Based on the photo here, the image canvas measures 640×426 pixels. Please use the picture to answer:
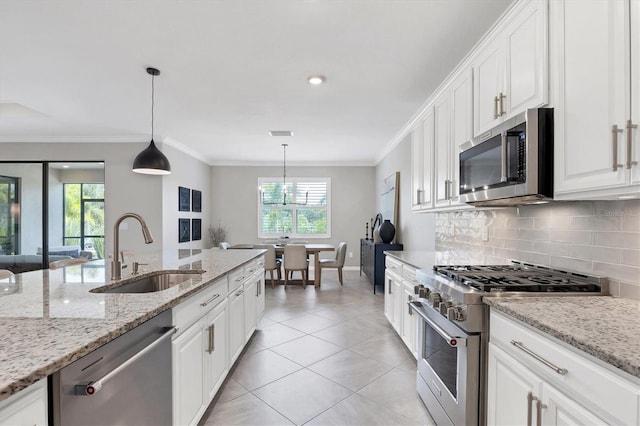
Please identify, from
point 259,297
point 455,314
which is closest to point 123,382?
point 455,314

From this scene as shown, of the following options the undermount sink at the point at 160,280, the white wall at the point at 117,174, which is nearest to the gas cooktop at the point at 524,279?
the undermount sink at the point at 160,280

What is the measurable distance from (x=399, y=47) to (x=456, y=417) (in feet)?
7.96

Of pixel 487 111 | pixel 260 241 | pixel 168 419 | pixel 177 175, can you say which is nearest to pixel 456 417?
pixel 168 419

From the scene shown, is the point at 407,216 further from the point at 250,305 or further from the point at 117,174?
the point at 117,174

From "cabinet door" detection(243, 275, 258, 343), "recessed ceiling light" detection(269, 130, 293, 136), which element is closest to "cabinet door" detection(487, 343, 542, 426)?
"cabinet door" detection(243, 275, 258, 343)

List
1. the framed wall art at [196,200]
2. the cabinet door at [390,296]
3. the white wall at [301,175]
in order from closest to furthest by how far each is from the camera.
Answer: the cabinet door at [390,296] → the framed wall art at [196,200] → the white wall at [301,175]

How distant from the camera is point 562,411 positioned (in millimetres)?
1047

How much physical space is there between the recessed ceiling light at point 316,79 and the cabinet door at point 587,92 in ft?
6.24

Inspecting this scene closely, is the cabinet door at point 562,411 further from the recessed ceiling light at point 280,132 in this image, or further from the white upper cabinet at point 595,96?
the recessed ceiling light at point 280,132

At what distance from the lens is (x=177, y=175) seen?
6102 millimetres

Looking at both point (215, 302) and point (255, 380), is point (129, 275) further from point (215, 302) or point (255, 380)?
point (255, 380)

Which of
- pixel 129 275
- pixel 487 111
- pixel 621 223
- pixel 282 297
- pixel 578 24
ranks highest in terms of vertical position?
pixel 578 24

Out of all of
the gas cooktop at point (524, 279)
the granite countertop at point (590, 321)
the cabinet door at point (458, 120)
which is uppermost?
the cabinet door at point (458, 120)

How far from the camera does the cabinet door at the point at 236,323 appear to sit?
2445 mm
